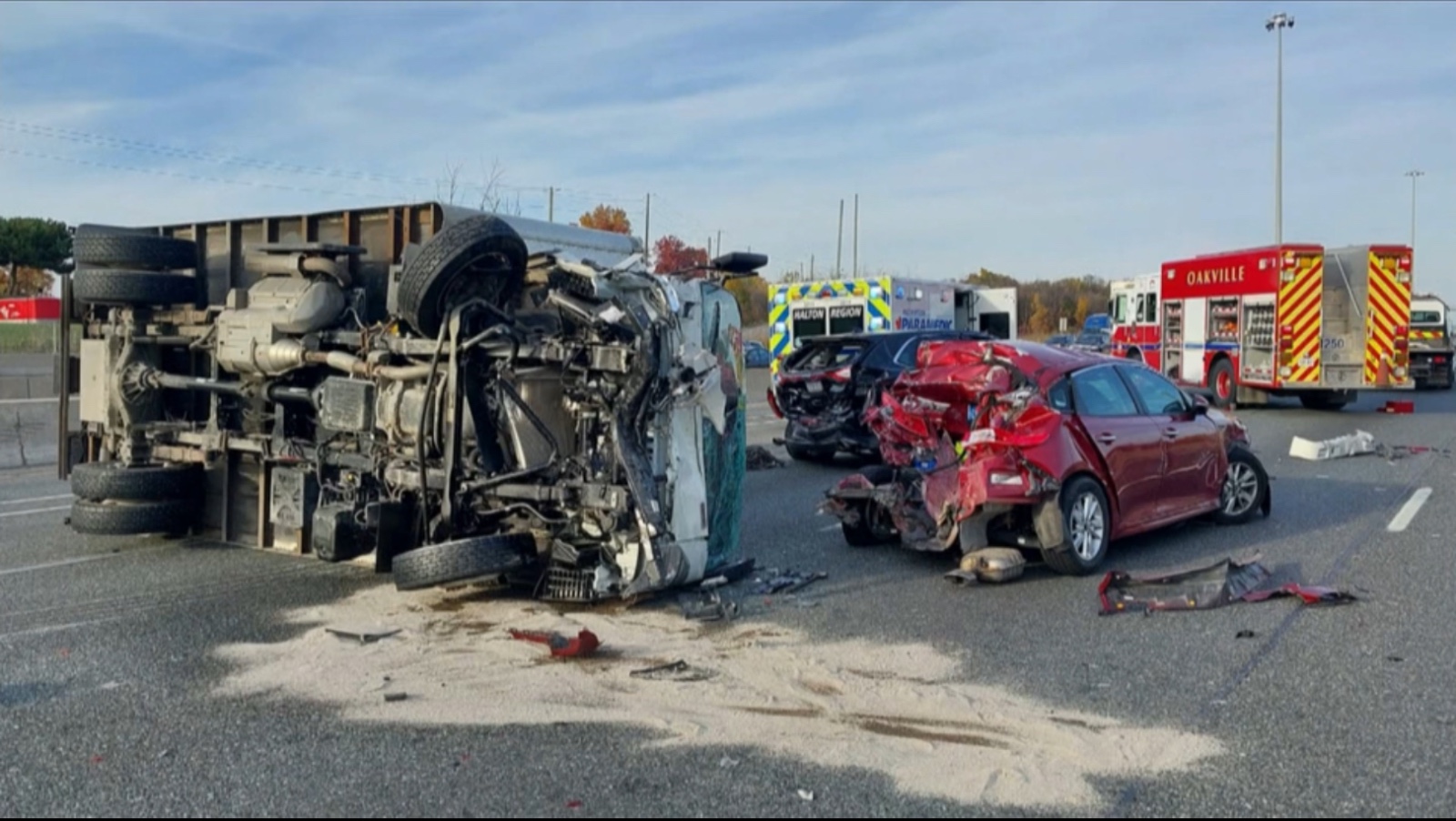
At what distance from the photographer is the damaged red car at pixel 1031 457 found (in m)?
8.59

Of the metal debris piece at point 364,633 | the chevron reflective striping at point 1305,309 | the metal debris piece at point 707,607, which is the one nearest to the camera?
the metal debris piece at point 364,633

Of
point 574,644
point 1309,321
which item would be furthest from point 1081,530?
point 1309,321

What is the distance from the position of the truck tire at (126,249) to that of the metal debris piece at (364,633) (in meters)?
4.11

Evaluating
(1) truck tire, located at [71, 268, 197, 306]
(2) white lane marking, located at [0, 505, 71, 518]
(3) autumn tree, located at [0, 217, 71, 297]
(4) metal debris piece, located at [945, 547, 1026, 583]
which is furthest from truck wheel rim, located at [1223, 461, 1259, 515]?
(3) autumn tree, located at [0, 217, 71, 297]

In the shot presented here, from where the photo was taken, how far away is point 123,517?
9.30m

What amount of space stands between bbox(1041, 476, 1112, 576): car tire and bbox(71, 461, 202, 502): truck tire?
651 cm

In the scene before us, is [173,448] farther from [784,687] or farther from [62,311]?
[784,687]

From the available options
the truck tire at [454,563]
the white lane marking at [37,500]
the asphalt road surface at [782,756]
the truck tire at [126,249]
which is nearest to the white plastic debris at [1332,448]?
the asphalt road surface at [782,756]

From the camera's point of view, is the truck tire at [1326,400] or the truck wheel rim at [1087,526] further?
the truck tire at [1326,400]

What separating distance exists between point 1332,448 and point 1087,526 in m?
9.26

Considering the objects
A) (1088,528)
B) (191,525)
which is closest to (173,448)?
(191,525)

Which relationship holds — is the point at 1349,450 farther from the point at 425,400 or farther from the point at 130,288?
the point at 130,288

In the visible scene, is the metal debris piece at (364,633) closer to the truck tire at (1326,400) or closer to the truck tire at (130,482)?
the truck tire at (130,482)

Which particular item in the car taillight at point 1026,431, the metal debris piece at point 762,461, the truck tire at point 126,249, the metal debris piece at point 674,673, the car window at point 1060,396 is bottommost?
the metal debris piece at point 674,673
